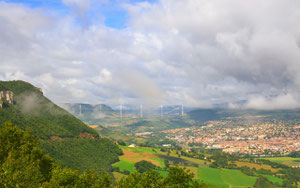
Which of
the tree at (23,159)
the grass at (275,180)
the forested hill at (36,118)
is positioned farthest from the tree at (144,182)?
the grass at (275,180)

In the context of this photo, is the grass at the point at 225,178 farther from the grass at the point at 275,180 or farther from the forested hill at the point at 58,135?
the forested hill at the point at 58,135

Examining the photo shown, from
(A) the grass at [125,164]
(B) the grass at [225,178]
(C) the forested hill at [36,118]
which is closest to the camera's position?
(C) the forested hill at [36,118]

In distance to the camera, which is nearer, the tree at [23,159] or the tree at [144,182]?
the tree at [23,159]

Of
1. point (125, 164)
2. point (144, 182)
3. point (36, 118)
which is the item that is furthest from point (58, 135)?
point (144, 182)

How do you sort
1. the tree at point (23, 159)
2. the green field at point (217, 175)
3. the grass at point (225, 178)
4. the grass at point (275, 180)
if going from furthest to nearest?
the grass at point (275, 180) → the green field at point (217, 175) → the grass at point (225, 178) → the tree at point (23, 159)

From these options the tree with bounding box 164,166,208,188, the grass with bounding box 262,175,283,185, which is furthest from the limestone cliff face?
the grass with bounding box 262,175,283,185

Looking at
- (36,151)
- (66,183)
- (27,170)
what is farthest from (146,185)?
(36,151)
